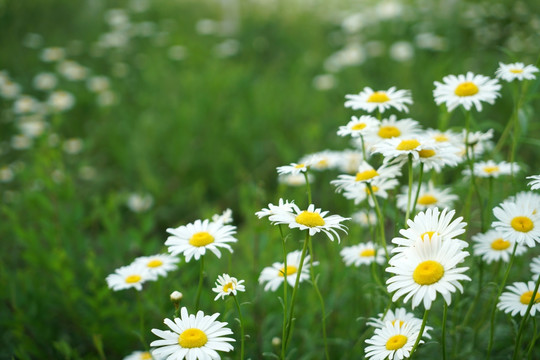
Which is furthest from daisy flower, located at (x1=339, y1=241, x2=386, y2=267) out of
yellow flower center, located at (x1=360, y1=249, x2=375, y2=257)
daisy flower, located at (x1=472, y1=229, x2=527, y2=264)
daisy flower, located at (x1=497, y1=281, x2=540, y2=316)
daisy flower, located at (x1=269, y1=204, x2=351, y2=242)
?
daisy flower, located at (x1=269, y1=204, x2=351, y2=242)

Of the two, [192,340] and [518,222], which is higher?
[518,222]

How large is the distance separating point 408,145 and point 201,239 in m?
0.53

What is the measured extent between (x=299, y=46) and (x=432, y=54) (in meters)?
1.41

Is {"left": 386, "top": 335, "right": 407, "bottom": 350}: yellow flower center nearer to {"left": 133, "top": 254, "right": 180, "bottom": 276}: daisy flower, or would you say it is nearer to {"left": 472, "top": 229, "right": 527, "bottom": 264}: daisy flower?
{"left": 472, "top": 229, "right": 527, "bottom": 264}: daisy flower

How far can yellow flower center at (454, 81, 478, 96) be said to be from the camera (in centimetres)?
142

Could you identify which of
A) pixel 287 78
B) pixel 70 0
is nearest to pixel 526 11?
pixel 287 78

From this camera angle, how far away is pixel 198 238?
1272 mm

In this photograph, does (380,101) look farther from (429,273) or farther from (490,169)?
(429,273)

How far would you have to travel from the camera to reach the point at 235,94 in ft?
14.3

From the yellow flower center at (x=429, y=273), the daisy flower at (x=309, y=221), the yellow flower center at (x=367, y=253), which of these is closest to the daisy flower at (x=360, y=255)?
the yellow flower center at (x=367, y=253)

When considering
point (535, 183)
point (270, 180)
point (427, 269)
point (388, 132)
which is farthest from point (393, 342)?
point (270, 180)

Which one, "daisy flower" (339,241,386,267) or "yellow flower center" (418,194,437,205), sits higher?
"yellow flower center" (418,194,437,205)

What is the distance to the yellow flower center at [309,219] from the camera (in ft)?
3.64

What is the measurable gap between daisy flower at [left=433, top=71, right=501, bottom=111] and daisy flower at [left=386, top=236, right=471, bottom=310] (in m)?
0.53
